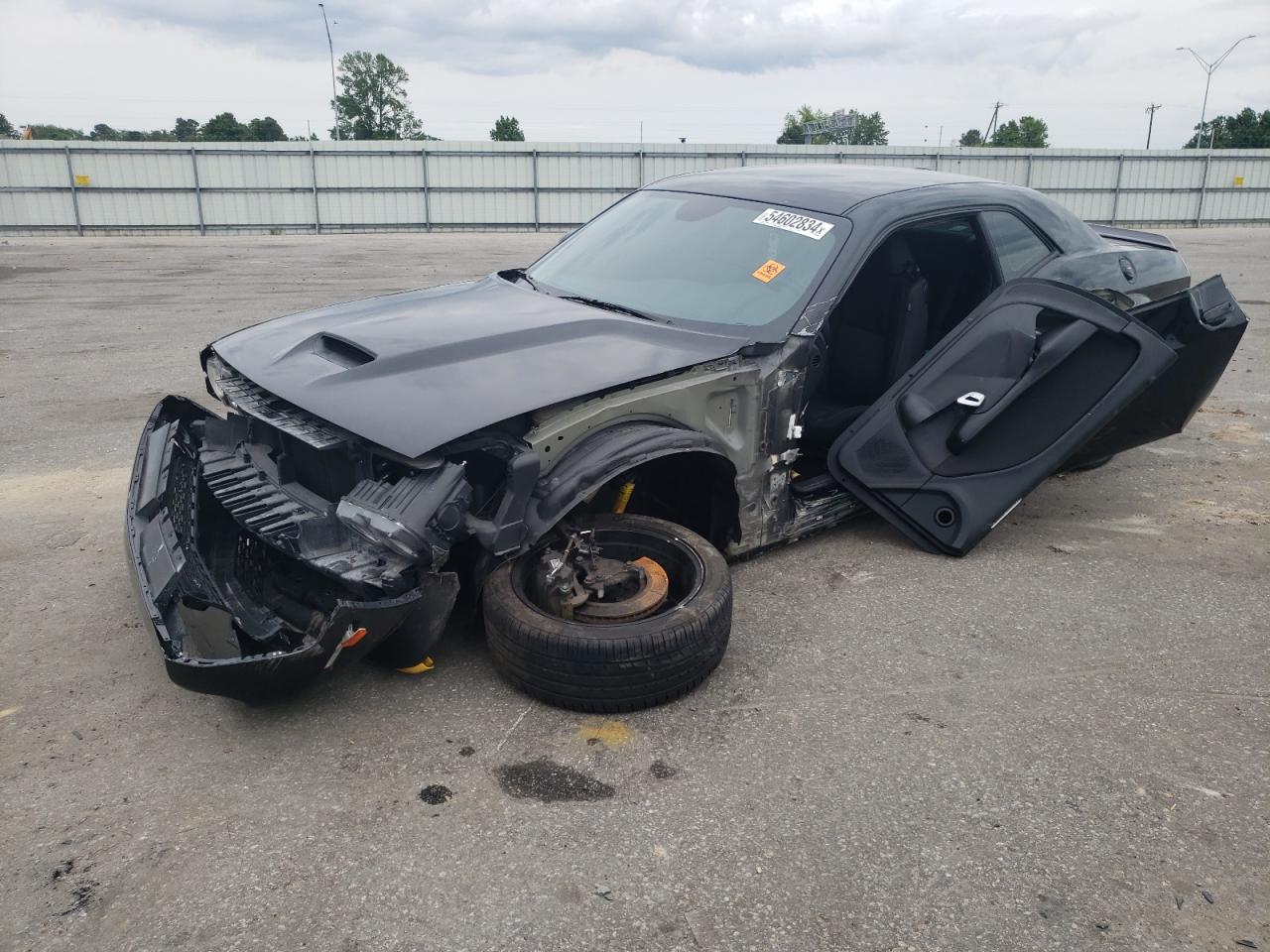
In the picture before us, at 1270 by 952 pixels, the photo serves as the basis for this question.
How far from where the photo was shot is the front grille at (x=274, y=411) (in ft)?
9.30

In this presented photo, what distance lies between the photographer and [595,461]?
2.90 m

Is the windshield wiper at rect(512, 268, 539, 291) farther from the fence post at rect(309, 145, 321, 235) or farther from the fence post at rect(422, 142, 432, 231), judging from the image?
the fence post at rect(309, 145, 321, 235)

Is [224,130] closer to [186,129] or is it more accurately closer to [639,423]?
[186,129]

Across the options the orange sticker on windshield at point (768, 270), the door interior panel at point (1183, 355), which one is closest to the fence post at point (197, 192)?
the orange sticker on windshield at point (768, 270)

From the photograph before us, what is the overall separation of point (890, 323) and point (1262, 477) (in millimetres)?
2488

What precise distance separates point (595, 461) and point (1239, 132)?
66.3m

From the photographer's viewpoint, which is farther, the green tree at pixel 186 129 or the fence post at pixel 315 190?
the green tree at pixel 186 129

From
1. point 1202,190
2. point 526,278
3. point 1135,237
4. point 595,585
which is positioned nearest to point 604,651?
point 595,585

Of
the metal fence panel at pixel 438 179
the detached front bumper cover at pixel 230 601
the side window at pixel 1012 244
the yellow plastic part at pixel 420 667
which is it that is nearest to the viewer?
the detached front bumper cover at pixel 230 601

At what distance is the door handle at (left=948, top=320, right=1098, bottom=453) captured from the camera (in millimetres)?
3713

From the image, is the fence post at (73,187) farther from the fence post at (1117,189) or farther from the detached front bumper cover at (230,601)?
the fence post at (1117,189)

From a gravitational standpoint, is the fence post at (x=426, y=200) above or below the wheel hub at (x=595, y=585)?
above

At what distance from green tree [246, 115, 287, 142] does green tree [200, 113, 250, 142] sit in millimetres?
445

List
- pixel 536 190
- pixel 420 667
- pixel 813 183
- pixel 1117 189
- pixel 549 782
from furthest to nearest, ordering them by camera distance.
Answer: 1. pixel 1117 189
2. pixel 536 190
3. pixel 813 183
4. pixel 420 667
5. pixel 549 782
